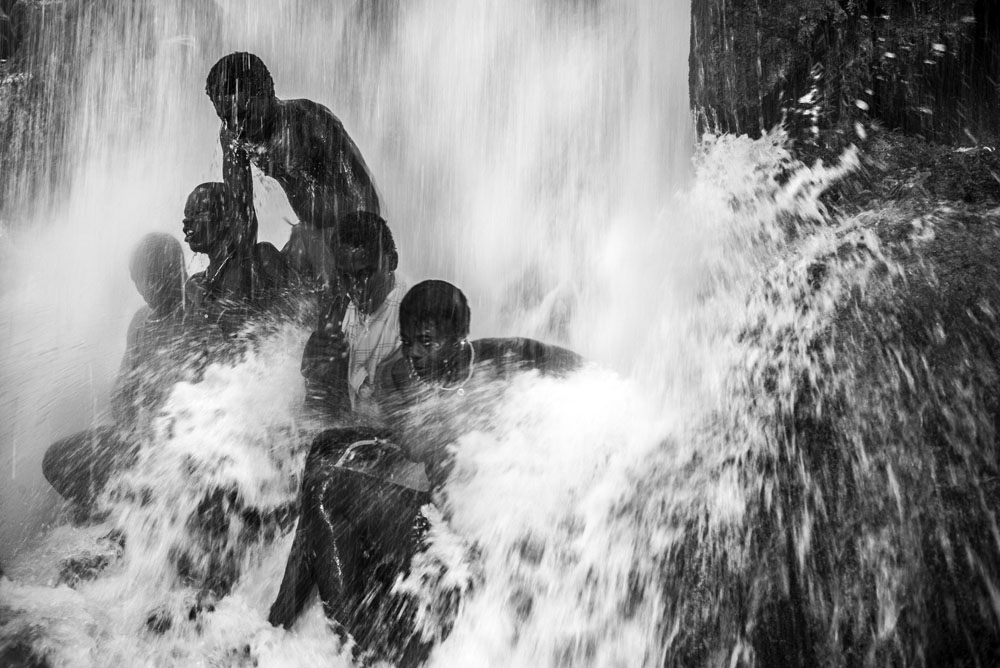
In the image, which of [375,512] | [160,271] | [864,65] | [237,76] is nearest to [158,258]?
[160,271]

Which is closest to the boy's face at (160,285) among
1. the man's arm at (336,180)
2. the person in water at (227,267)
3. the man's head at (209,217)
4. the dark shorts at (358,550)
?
the person in water at (227,267)

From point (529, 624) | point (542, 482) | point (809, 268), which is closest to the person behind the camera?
point (529, 624)

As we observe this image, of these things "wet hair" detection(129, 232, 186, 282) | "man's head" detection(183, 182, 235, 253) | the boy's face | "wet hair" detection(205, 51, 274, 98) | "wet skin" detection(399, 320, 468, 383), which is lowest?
"wet skin" detection(399, 320, 468, 383)

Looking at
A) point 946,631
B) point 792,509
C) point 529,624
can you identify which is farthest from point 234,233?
point 946,631

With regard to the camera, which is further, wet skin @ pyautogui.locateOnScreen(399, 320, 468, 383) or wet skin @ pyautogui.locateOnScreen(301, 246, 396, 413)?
wet skin @ pyautogui.locateOnScreen(301, 246, 396, 413)

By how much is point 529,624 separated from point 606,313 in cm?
355

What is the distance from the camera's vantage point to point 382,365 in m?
4.30

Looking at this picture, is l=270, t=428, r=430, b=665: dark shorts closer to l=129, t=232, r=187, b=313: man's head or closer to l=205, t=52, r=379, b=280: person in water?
l=205, t=52, r=379, b=280: person in water

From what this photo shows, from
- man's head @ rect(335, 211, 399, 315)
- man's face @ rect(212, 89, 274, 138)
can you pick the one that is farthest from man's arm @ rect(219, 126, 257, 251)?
man's head @ rect(335, 211, 399, 315)

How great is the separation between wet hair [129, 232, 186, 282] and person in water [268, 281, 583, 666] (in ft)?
8.67

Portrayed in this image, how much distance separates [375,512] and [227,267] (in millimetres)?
2520

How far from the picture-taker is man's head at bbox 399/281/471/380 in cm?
376

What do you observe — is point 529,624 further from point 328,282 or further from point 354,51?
point 354,51

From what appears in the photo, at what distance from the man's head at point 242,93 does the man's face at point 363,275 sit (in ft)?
3.06
